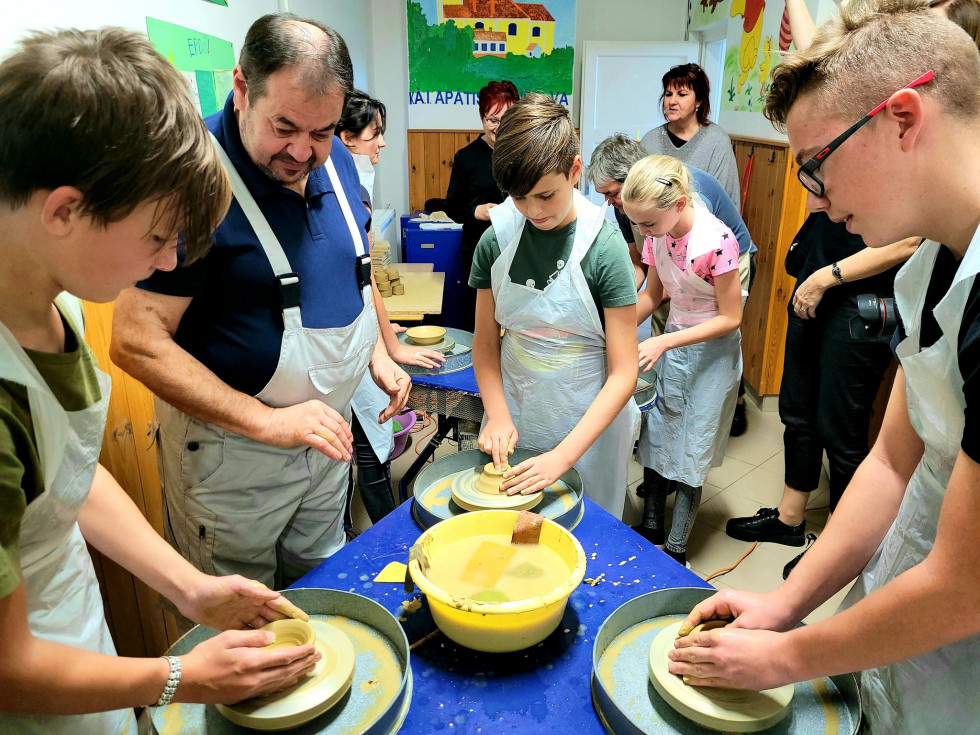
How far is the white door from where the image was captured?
580 cm

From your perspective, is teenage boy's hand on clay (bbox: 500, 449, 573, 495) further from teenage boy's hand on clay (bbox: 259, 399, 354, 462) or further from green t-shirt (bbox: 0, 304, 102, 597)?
green t-shirt (bbox: 0, 304, 102, 597)

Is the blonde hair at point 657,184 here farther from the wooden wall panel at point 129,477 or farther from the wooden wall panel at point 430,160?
the wooden wall panel at point 430,160

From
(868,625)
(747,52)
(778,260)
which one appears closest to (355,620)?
(868,625)

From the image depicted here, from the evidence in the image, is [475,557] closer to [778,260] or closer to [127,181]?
[127,181]

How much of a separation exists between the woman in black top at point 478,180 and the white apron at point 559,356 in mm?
2268

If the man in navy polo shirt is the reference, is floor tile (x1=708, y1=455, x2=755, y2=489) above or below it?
below

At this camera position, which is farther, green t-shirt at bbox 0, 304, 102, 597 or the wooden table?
the wooden table

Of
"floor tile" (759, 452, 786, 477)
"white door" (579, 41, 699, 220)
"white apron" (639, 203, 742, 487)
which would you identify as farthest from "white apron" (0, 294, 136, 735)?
"white door" (579, 41, 699, 220)

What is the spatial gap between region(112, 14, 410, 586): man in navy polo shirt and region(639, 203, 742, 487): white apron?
4.93 ft

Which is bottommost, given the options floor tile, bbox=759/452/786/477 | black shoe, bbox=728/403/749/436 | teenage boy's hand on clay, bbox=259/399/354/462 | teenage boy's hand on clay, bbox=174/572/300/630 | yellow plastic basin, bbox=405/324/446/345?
floor tile, bbox=759/452/786/477

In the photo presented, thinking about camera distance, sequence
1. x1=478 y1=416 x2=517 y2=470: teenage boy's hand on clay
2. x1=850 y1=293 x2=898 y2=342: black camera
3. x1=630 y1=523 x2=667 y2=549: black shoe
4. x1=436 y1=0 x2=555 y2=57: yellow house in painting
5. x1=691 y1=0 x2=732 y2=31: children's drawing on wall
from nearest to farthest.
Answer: x1=478 y1=416 x2=517 y2=470: teenage boy's hand on clay → x1=850 y1=293 x2=898 y2=342: black camera → x1=630 y1=523 x2=667 y2=549: black shoe → x1=691 y1=0 x2=732 y2=31: children's drawing on wall → x1=436 y1=0 x2=555 y2=57: yellow house in painting

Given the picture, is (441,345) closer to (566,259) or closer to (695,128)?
(566,259)

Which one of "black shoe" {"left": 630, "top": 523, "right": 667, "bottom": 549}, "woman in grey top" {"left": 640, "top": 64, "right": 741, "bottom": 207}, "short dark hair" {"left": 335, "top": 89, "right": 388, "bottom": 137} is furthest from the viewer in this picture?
"woman in grey top" {"left": 640, "top": 64, "right": 741, "bottom": 207}

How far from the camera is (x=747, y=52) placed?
178 inches
